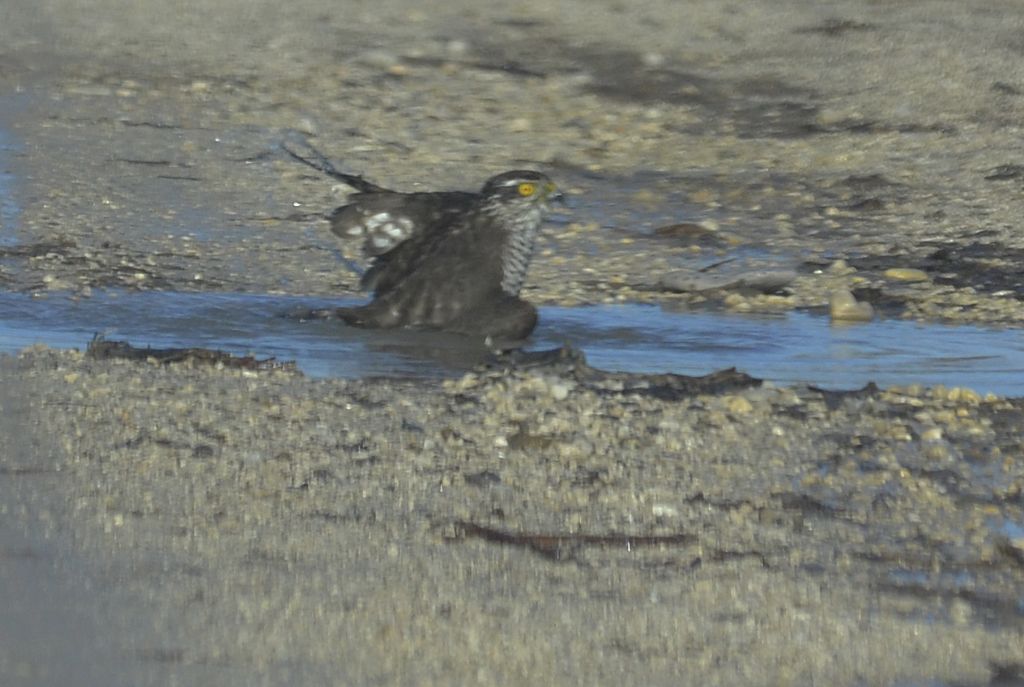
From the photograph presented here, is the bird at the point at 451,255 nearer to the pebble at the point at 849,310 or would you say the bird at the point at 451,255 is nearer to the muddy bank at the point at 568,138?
the muddy bank at the point at 568,138

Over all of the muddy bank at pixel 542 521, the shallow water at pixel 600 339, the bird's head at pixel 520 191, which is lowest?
the muddy bank at pixel 542 521

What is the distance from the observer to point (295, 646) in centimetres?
398

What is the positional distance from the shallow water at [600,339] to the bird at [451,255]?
0.38 feet

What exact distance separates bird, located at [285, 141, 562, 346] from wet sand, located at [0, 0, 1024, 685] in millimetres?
779

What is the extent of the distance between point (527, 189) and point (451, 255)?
1.51ft

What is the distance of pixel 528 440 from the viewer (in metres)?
5.75

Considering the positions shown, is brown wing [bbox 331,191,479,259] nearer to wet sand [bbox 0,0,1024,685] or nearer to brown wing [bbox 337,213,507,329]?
brown wing [bbox 337,213,507,329]

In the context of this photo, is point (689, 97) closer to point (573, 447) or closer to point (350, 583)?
point (573, 447)

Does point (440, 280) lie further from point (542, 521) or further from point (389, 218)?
point (542, 521)

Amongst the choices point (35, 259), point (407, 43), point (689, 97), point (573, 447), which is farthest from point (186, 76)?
point (573, 447)

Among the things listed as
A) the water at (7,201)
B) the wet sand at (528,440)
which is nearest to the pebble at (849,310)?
the wet sand at (528,440)

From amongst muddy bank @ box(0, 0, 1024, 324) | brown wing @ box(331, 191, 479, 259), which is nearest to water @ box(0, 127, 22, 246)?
muddy bank @ box(0, 0, 1024, 324)

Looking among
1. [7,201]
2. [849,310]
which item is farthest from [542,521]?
[7,201]

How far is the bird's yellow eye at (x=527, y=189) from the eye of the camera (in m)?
8.23
